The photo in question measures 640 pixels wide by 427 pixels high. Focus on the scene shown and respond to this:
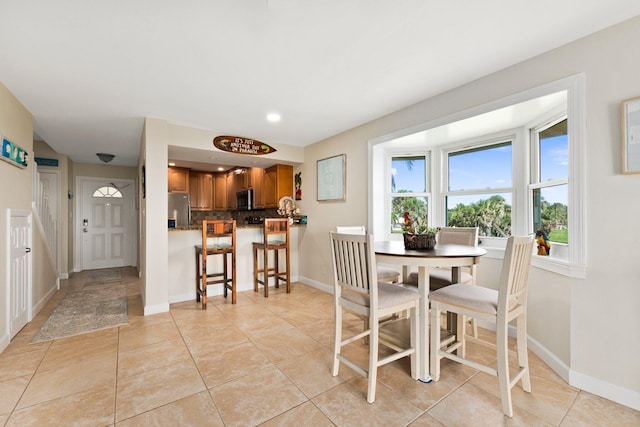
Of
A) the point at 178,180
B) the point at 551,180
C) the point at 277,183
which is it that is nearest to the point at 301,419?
the point at 551,180

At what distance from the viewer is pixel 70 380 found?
1978mm

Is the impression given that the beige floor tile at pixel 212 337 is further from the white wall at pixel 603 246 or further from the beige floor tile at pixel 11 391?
Answer: the white wall at pixel 603 246

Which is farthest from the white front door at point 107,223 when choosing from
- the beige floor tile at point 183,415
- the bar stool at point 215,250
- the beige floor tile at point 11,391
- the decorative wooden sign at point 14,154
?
the beige floor tile at point 183,415

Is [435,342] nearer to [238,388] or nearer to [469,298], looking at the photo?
[469,298]

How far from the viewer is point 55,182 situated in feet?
16.6

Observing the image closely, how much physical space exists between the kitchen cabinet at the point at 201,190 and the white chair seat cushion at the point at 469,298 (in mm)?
5855

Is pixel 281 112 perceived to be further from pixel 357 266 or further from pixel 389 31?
pixel 357 266

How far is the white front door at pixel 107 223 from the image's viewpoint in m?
5.93

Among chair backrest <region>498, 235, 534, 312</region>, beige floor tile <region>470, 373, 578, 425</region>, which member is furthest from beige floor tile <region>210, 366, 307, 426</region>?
chair backrest <region>498, 235, 534, 312</region>

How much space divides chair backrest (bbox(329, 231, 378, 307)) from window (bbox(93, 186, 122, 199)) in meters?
6.21

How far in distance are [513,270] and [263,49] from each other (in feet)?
7.06

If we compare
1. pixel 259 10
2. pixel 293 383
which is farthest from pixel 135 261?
pixel 259 10

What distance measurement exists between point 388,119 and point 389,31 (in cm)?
155

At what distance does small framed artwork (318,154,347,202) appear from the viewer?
3957 mm
